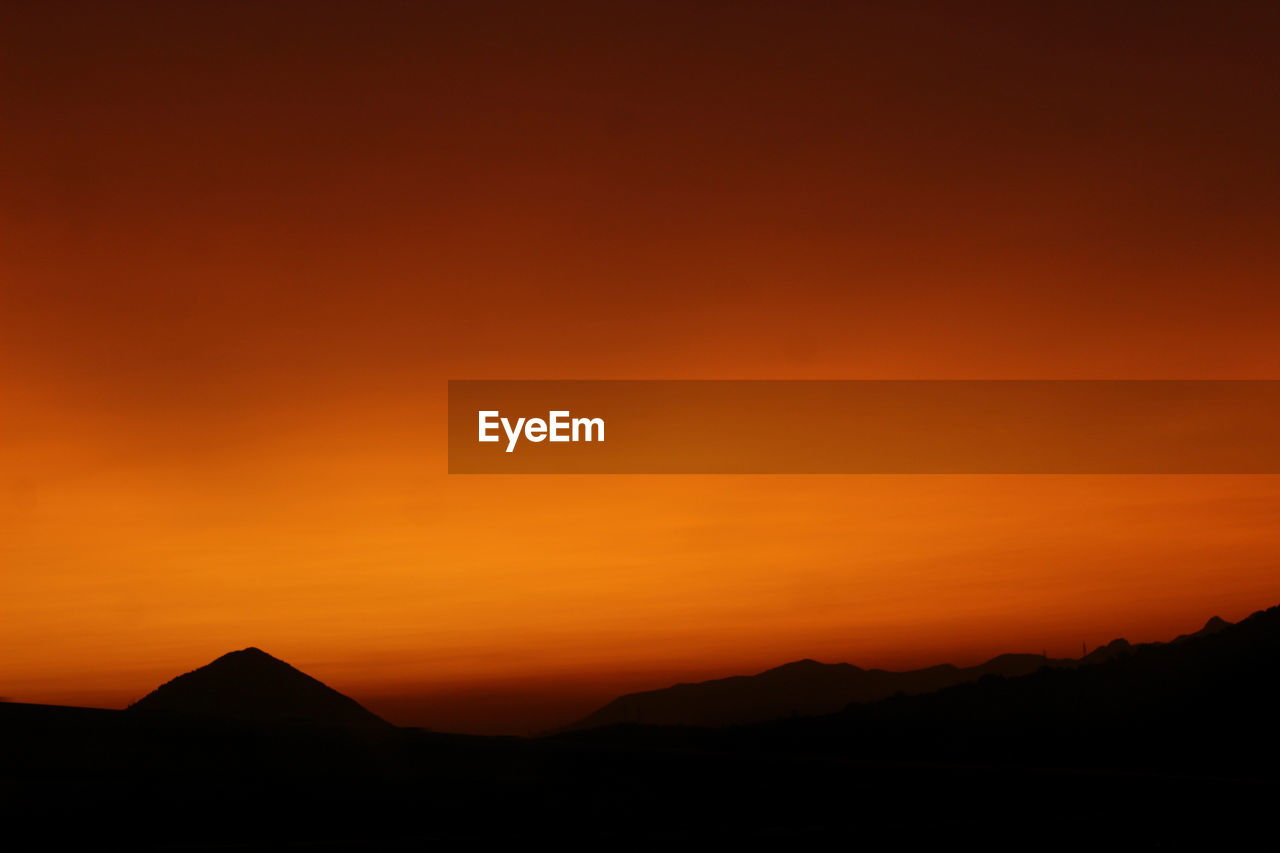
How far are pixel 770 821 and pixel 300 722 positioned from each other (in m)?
10.4

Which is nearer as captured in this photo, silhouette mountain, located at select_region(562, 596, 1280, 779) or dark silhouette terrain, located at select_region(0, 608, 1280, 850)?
dark silhouette terrain, located at select_region(0, 608, 1280, 850)

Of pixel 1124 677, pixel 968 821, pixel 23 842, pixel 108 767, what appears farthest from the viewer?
pixel 1124 677

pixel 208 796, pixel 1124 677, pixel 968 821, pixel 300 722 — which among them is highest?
pixel 1124 677

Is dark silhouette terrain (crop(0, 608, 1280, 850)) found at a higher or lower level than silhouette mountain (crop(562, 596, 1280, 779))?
lower

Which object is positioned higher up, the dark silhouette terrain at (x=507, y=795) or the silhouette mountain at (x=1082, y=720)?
the silhouette mountain at (x=1082, y=720)

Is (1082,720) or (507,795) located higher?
A: (1082,720)

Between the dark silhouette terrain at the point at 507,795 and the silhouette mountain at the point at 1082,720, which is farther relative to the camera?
the silhouette mountain at the point at 1082,720

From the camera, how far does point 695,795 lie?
59.5 ft

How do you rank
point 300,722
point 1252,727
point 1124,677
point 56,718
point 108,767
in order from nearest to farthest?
point 108,767, point 56,718, point 300,722, point 1252,727, point 1124,677

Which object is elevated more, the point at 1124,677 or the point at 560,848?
the point at 1124,677

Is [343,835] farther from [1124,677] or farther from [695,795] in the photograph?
→ [1124,677]

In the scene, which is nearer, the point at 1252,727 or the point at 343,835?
the point at 343,835

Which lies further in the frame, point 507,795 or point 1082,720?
point 1082,720

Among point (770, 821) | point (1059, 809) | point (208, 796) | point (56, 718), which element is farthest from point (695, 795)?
point (56, 718)
